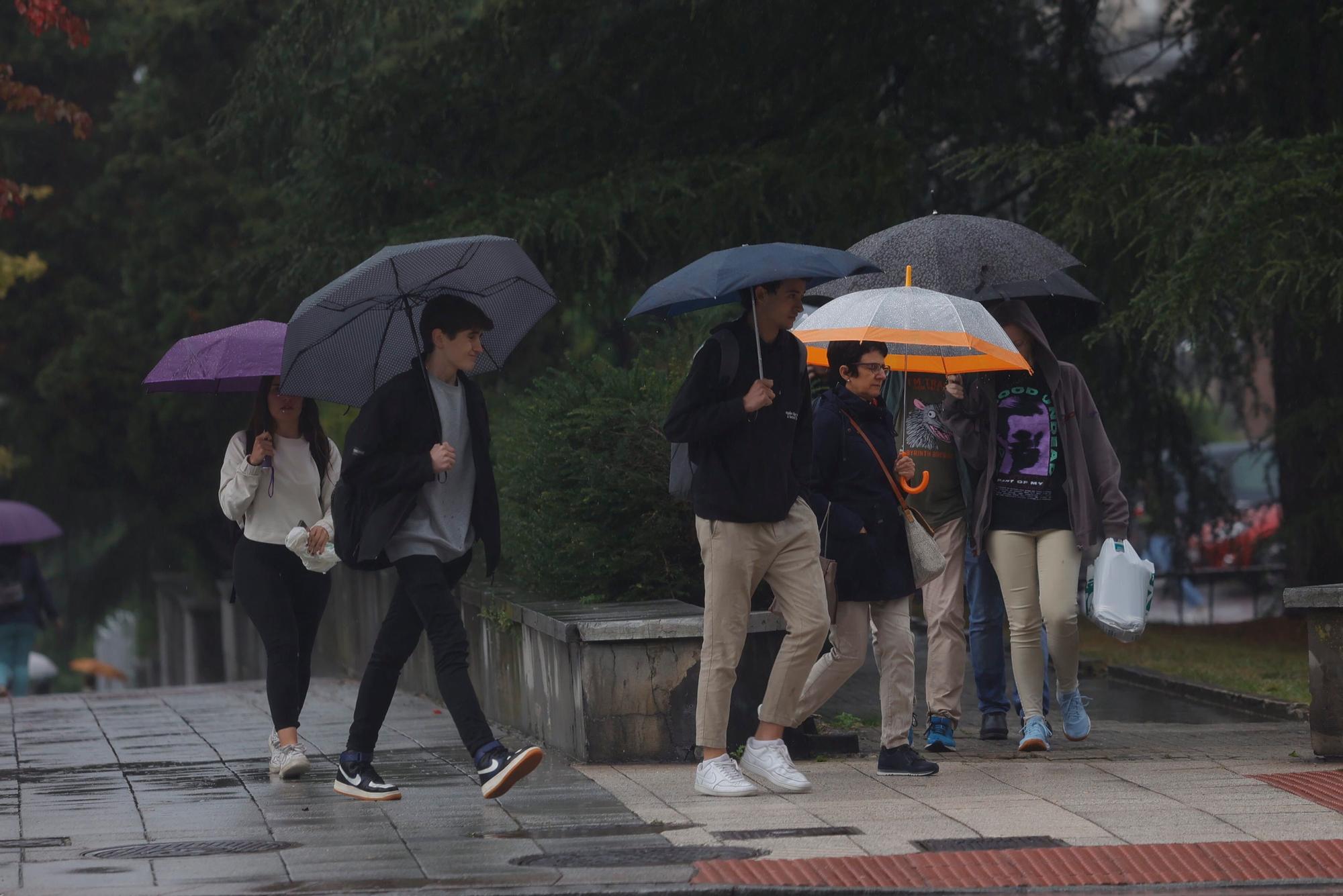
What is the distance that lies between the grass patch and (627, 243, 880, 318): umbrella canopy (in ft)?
16.3

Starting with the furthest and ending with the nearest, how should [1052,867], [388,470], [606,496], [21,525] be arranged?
1. [21,525]
2. [606,496]
3. [388,470]
4. [1052,867]

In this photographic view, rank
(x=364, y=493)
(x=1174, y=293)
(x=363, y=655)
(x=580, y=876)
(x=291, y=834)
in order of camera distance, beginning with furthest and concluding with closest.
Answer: (x=363, y=655) < (x=1174, y=293) < (x=364, y=493) < (x=291, y=834) < (x=580, y=876)

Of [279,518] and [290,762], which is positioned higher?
[279,518]

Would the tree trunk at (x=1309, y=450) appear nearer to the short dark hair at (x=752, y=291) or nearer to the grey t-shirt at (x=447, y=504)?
the short dark hair at (x=752, y=291)

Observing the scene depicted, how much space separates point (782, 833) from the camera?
6.30 m

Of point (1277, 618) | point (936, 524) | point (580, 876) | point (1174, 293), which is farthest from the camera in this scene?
point (1277, 618)

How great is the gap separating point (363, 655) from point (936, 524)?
6.57m

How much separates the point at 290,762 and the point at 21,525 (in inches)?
337

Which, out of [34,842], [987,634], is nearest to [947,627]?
[987,634]

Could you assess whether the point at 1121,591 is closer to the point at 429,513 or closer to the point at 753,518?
the point at 753,518

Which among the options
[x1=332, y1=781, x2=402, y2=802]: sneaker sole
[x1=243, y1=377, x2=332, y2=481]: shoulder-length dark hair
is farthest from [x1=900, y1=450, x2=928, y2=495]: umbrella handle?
[x1=243, y1=377, x2=332, y2=481]: shoulder-length dark hair

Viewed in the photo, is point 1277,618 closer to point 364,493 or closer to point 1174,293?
point 1174,293

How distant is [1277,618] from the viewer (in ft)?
56.5

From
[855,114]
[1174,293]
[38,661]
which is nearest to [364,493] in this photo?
[1174,293]
